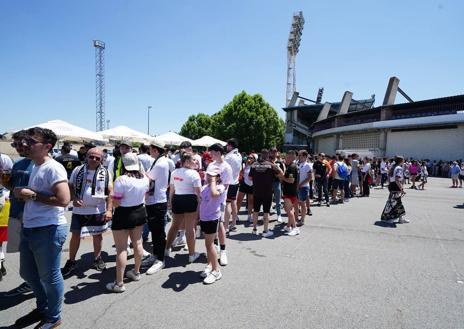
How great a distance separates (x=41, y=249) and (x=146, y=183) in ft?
4.70

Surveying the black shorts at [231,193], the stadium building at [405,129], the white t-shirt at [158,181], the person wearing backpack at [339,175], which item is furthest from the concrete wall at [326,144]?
the white t-shirt at [158,181]

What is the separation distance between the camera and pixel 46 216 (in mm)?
2758

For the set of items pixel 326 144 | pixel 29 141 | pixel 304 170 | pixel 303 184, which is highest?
pixel 326 144

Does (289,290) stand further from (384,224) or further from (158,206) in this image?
(384,224)

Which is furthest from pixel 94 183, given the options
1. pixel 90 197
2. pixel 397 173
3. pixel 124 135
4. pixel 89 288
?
pixel 124 135

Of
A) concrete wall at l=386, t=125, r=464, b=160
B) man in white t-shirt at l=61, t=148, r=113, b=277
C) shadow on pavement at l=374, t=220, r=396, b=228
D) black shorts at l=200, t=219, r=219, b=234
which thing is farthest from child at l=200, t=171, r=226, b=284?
concrete wall at l=386, t=125, r=464, b=160

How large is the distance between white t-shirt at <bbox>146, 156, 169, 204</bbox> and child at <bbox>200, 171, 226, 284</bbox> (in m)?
0.80

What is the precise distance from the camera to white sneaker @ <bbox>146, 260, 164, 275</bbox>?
4.30 m

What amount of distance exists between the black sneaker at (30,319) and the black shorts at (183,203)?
2.00 meters

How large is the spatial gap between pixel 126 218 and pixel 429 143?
31.1 meters

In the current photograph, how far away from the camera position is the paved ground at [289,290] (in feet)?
10.3

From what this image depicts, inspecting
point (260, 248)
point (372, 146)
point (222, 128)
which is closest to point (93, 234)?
point (260, 248)

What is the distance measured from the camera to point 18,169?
11.1 ft

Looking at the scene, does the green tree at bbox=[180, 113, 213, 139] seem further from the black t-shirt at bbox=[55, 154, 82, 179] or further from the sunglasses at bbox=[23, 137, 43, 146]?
the sunglasses at bbox=[23, 137, 43, 146]
